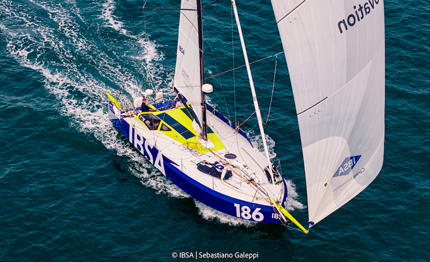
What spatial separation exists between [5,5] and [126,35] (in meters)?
14.1

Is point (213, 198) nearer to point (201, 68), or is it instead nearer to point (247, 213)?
point (247, 213)

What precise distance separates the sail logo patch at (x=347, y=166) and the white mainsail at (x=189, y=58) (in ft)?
44.6

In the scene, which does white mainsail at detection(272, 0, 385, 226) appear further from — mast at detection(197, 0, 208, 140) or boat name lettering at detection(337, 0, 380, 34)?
mast at detection(197, 0, 208, 140)

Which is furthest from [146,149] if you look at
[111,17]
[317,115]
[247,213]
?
[111,17]

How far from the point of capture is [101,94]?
4450 cm

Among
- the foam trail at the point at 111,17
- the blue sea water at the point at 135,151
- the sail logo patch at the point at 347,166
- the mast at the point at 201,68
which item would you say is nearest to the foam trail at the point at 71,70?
the blue sea water at the point at 135,151

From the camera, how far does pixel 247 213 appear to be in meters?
32.2

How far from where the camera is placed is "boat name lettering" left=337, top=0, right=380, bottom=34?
2217cm

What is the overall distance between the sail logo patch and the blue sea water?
8196 millimetres

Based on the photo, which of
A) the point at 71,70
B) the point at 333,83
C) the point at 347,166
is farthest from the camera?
the point at 71,70

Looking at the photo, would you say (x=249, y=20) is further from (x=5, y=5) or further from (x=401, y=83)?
(x=5, y=5)

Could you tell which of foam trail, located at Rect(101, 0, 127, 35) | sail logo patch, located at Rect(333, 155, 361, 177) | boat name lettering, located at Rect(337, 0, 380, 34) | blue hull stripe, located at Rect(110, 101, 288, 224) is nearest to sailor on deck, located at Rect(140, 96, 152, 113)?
blue hull stripe, located at Rect(110, 101, 288, 224)

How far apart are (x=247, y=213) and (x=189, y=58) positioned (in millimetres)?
A: 11747

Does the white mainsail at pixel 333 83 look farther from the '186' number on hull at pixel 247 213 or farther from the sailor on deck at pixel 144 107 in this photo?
the sailor on deck at pixel 144 107
